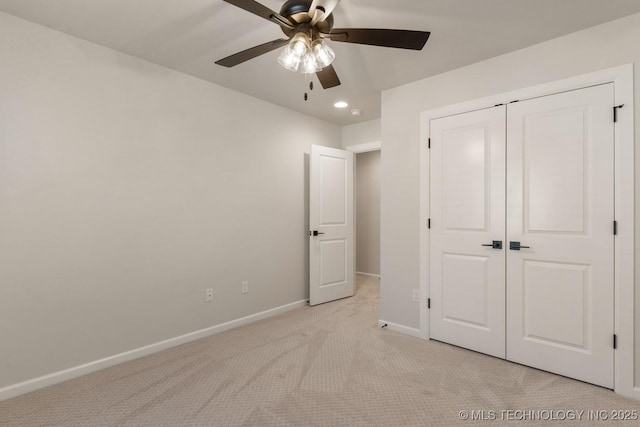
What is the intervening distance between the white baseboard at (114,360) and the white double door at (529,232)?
6.49 ft

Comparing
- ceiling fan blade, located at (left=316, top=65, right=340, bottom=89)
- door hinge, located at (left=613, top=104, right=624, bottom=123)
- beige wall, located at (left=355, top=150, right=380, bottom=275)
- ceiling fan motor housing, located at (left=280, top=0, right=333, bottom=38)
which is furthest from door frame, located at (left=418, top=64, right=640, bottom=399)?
beige wall, located at (left=355, top=150, right=380, bottom=275)

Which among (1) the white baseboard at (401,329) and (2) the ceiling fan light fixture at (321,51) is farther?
(1) the white baseboard at (401,329)

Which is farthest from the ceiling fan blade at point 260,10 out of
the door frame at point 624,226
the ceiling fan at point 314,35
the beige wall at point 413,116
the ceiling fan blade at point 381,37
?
the door frame at point 624,226

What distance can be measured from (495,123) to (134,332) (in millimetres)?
3441

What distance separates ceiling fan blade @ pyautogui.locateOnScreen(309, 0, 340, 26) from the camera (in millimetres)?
1436

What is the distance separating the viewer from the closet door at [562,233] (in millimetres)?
2129

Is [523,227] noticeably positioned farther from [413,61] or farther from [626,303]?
[413,61]

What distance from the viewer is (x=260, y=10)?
4.87ft

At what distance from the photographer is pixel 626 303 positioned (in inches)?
80.5

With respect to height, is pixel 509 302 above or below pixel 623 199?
below

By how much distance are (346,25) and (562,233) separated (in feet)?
7.04

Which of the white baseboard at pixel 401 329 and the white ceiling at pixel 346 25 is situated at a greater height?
the white ceiling at pixel 346 25

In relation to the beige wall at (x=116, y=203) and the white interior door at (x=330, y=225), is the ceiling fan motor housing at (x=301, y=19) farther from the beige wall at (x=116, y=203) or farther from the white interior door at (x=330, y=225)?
the white interior door at (x=330, y=225)

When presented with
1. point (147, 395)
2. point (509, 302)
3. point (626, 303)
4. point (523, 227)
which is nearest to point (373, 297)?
point (509, 302)
